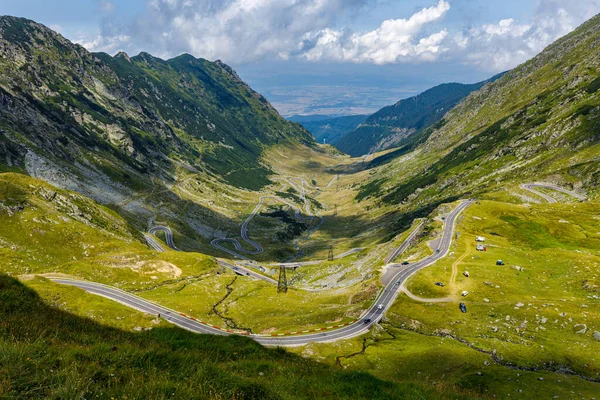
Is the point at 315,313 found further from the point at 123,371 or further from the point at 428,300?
the point at 123,371

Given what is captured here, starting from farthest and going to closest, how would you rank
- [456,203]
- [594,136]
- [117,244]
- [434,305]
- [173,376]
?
[594,136] < [456,203] < [117,244] < [434,305] < [173,376]

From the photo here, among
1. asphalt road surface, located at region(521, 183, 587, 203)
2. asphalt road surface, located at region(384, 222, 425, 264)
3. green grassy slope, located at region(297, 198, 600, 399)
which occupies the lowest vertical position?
green grassy slope, located at region(297, 198, 600, 399)

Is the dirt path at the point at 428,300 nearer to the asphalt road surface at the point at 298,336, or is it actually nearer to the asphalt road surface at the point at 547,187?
the asphalt road surface at the point at 298,336

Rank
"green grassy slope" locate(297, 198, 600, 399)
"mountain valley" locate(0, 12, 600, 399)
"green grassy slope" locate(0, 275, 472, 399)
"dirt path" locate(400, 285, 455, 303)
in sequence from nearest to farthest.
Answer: "green grassy slope" locate(0, 275, 472, 399), "mountain valley" locate(0, 12, 600, 399), "green grassy slope" locate(297, 198, 600, 399), "dirt path" locate(400, 285, 455, 303)

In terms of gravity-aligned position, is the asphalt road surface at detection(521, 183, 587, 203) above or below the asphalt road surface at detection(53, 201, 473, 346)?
above

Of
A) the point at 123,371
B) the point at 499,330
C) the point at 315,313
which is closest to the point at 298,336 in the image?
the point at 315,313

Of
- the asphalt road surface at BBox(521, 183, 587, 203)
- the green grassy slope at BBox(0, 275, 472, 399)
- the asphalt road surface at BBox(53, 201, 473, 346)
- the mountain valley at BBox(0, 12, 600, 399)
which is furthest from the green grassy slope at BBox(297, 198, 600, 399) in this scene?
the asphalt road surface at BBox(521, 183, 587, 203)

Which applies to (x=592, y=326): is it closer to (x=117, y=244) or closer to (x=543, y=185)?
(x=117, y=244)

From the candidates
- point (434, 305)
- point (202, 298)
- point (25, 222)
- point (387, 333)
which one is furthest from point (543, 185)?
point (25, 222)

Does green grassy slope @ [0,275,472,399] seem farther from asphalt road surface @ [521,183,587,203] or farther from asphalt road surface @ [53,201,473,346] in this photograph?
asphalt road surface @ [521,183,587,203]
